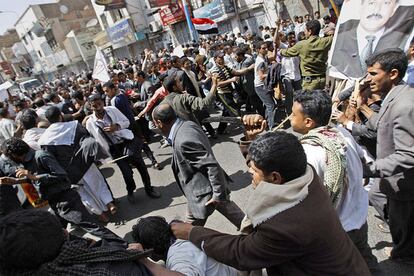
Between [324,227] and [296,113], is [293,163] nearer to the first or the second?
[324,227]

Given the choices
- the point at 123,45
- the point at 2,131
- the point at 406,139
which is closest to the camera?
the point at 406,139

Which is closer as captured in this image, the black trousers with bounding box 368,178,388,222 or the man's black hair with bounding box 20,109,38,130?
the black trousers with bounding box 368,178,388,222

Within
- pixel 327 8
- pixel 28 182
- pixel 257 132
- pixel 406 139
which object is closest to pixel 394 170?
pixel 406 139

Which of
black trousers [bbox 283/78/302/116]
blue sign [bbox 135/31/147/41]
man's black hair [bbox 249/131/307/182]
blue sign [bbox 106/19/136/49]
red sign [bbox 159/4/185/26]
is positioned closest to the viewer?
man's black hair [bbox 249/131/307/182]

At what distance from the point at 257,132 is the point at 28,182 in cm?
283

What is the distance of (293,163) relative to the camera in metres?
1.24

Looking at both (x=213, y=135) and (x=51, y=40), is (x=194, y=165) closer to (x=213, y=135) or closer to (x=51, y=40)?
(x=213, y=135)

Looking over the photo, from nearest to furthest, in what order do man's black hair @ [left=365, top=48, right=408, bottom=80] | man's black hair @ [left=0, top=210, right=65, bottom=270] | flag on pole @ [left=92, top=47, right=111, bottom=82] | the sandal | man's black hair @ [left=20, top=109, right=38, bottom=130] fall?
man's black hair @ [left=0, top=210, right=65, bottom=270] < man's black hair @ [left=365, top=48, right=408, bottom=80] < man's black hair @ [left=20, top=109, right=38, bottom=130] < the sandal < flag on pole @ [left=92, top=47, right=111, bottom=82]

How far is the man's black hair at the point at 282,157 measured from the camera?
1.24 meters

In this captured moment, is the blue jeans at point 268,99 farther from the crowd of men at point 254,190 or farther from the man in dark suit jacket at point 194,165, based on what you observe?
the man in dark suit jacket at point 194,165

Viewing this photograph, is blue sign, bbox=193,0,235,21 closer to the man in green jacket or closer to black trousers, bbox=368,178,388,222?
the man in green jacket

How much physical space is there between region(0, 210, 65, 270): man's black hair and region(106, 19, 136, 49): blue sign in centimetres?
3136

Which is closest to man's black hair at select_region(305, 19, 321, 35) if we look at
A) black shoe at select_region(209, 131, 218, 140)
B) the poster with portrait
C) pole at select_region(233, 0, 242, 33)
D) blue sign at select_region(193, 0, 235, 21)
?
the poster with portrait

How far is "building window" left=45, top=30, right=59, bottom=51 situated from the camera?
43362 mm
